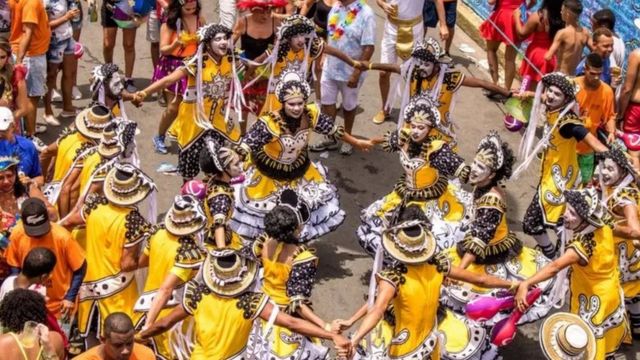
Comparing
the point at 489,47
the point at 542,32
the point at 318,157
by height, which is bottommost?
the point at 318,157

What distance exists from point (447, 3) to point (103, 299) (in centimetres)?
778

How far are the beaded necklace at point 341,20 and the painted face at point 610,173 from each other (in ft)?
12.5

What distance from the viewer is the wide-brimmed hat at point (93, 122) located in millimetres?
7699

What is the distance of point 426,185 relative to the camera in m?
8.13

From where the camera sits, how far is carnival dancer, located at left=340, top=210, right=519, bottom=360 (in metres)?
5.99

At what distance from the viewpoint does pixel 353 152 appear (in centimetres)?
1110

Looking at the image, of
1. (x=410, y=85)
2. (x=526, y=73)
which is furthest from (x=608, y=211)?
(x=526, y=73)

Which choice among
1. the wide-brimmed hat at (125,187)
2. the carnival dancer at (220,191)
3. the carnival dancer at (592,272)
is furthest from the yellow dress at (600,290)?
the wide-brimmed hat at (125,187)

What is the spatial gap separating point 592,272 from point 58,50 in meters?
6.72

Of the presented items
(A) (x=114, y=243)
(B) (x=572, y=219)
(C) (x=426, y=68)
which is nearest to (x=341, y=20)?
(C) (x=426, y=68)

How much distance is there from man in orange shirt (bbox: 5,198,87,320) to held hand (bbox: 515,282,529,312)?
321 cm

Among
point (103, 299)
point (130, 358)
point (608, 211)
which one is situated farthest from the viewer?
point (608, 211)

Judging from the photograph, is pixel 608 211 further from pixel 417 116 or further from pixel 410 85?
pixel 410 85

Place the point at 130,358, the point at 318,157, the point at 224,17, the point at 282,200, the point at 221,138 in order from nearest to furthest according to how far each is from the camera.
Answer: the point at 130,358 → the point at 282,200 → the point at 221,138 → the point at 318,157 → the point at 224,17
